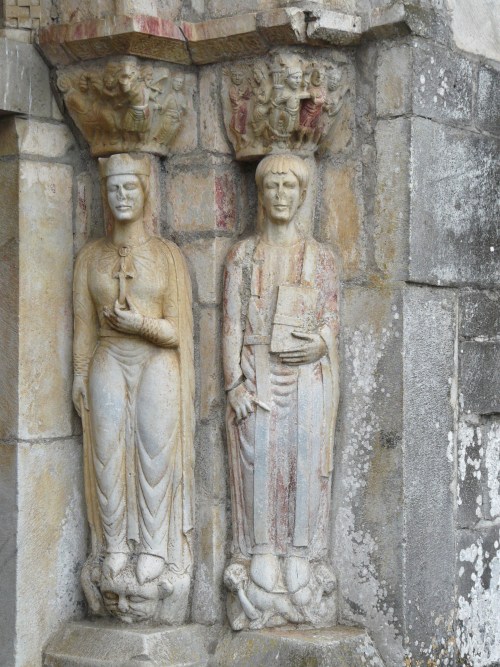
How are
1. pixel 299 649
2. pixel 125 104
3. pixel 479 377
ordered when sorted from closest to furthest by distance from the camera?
pixel 299 649 < pixel 125 104 < pixel 479 377

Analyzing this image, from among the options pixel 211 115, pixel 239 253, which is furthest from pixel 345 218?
pixel 211 115

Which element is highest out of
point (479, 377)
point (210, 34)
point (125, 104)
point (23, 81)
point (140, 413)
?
point (210, 34)

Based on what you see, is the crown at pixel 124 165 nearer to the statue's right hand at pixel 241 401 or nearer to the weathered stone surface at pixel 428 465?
the statue's right hand at pixel 241 401

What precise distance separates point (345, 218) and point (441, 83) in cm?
63

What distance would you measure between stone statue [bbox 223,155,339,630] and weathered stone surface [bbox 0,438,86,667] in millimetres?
685

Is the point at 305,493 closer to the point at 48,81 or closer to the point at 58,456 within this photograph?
the point at 58,456

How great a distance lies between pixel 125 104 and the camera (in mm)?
5516

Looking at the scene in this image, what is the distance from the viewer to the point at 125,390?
5.59 metres

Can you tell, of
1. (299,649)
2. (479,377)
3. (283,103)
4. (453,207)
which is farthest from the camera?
(479,377)

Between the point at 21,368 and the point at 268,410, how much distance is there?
0.97 m

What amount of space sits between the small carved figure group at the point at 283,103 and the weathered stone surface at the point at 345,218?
0.15 m

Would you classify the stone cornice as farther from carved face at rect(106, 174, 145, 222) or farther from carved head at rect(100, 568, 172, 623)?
carved head at rect(100, 568, 172, 623)

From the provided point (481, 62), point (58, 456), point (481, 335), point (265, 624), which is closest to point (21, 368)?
point (58, 456)

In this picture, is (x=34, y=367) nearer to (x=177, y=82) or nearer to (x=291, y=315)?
(x=291, y=315)
